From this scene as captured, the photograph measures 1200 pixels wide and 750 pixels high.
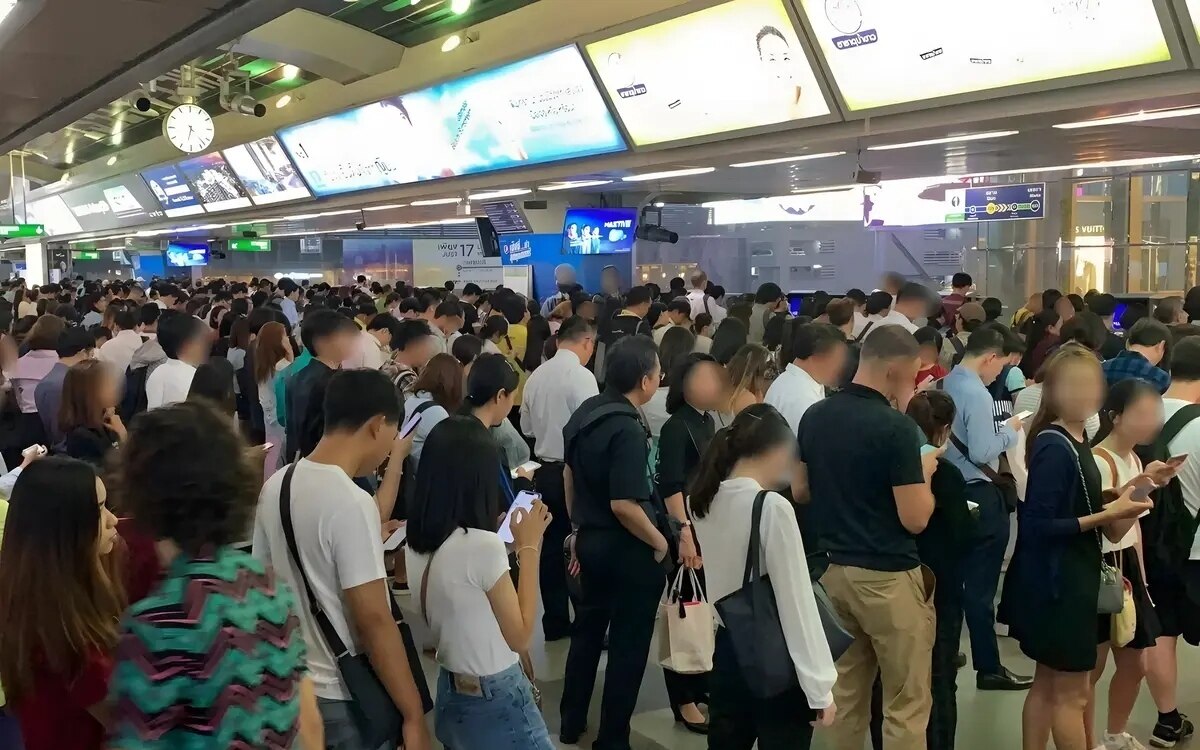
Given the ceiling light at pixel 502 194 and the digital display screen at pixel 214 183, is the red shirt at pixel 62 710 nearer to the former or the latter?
the ceiling light at pixel 502 194

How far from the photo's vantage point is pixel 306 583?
2.53 metres

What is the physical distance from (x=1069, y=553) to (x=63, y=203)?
2777 cm

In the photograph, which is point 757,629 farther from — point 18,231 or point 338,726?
point 18,231

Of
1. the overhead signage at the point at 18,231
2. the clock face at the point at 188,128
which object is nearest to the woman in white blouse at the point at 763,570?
the clock face at the point at 188,128

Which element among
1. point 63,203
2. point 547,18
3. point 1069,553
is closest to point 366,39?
point 547,18

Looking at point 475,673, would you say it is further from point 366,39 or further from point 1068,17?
point 366,39

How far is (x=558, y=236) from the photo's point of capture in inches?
557

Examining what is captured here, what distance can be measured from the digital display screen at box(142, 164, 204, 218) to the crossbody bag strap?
60.6 feet

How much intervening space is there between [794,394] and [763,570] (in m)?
1.62

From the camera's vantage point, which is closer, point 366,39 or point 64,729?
point 64,729

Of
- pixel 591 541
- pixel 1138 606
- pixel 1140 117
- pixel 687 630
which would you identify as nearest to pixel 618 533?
pixel 591 541

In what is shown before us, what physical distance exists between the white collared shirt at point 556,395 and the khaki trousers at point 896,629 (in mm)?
1959

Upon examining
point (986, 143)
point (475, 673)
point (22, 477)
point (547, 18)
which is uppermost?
point (547, 18)

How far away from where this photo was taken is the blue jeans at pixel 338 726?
2574 millimetres
